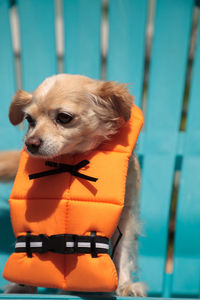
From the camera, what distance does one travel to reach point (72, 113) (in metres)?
1.19

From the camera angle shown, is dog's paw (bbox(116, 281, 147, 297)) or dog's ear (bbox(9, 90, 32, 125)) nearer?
dog's paw (bbox(116, 281, 147, 297))

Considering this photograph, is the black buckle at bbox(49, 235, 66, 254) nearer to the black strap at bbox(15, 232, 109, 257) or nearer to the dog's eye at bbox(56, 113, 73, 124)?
the black strap at bbox(15, 232, 109, 257)

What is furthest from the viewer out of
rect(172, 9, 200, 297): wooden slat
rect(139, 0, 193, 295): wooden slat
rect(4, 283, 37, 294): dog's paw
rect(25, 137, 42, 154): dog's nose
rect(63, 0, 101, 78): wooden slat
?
rect(63, 0, 101, 78): wooden slat

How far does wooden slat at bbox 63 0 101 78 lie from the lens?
2.02 metres

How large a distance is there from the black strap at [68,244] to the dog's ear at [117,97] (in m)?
0.54

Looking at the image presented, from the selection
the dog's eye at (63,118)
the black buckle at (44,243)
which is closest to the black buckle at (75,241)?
the black buckle at (44,243)

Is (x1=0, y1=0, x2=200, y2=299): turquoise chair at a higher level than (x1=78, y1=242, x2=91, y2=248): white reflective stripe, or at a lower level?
higher

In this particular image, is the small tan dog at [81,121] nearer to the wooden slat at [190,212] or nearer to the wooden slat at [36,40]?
the wooden slat at [190,212]

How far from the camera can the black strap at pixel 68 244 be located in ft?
3.76

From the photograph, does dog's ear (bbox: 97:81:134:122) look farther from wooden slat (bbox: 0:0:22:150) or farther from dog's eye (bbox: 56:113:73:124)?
wooden slat (bbox: 0:0:22:150)

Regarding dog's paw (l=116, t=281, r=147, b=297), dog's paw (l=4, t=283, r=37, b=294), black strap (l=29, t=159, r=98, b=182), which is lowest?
dog's paw (l=4, t=283, r=37, b=294)

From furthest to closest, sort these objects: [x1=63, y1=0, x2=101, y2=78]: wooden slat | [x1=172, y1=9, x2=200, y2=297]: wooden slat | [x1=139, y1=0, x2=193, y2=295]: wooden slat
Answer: [x1=63, y1=0, x2=101, y2=78]: wooden slat, [x1=139, y1=0, x2=193, y2=295]: wooden slat, [x1=172, y1=9, x2=200, y2=297]: wooden slat

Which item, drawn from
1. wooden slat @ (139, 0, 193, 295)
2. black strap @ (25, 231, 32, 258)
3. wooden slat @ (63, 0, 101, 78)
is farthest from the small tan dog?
wooden slat @ (63, 0, 101, 78)

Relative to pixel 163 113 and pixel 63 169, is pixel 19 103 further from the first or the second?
pixel 163 113
